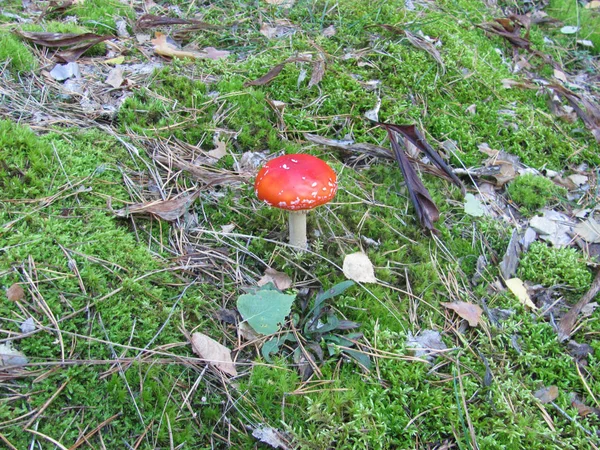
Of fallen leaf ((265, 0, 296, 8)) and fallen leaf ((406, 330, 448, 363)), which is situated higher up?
fallen leaf ((265, 0, 296, 8))

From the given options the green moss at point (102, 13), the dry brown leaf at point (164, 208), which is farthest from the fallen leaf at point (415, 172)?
the green moss at point (102, 13)

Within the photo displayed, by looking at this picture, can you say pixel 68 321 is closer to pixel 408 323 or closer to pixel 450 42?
pixel 408 323

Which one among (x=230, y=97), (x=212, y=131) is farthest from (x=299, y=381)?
(x=230, y=97)

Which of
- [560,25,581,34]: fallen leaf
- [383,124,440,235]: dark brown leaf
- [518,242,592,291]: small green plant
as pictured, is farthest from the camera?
[560,25,581,34]: fallen leaf

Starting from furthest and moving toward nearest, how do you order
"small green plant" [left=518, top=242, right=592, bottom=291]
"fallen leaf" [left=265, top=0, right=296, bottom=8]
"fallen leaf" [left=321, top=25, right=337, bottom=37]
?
"fallen leaf" [left=265, top=0, right=296, bottom=8] → "fallen leaf" [left=321, top=25, right=337, bottom=37] → "small green plant" [left=518, top=242, right=592, bottom=291]

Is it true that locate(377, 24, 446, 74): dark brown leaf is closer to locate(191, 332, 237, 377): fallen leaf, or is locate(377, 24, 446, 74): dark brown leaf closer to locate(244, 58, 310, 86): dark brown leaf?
locate(244, 58, 310, 86): dark brown leaf

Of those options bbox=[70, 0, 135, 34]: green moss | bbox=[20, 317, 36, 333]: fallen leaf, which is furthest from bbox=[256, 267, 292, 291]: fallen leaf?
bbox=[70, 0, 135, 34]: green moss

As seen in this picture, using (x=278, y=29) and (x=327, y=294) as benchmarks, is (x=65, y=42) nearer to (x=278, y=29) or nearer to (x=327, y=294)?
(x=278, y=29)
